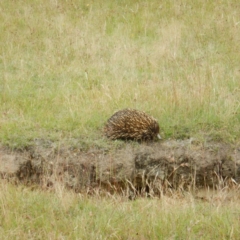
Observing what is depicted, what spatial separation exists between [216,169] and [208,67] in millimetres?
2437

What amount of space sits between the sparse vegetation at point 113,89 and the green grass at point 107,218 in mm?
12

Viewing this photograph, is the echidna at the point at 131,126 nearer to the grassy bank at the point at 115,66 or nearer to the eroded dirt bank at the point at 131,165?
the eroded dirt bank at the point at 131,165

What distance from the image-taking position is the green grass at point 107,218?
5.48 m

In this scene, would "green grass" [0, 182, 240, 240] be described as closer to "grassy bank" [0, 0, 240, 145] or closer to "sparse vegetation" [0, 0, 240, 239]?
"sparse vegetation" [0, 0, 240, 239]

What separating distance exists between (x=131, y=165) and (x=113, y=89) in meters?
1.86

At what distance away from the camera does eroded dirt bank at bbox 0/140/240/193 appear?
7879 millimetres

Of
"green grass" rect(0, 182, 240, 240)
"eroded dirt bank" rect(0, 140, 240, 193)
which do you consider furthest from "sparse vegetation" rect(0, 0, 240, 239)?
"eroded dirt bank" rect(0, 140, 240, 193)

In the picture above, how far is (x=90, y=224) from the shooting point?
570cm

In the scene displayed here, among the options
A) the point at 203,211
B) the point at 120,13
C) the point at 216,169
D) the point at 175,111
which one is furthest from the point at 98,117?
the point at 120,13

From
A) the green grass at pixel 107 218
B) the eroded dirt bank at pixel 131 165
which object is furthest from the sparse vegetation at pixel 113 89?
the eroded dirt bank at pixel 131 165

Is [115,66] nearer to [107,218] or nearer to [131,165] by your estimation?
[131,165]

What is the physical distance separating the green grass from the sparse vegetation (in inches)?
0.5

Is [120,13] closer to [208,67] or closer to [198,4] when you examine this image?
[198,4]

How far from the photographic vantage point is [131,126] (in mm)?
8070
